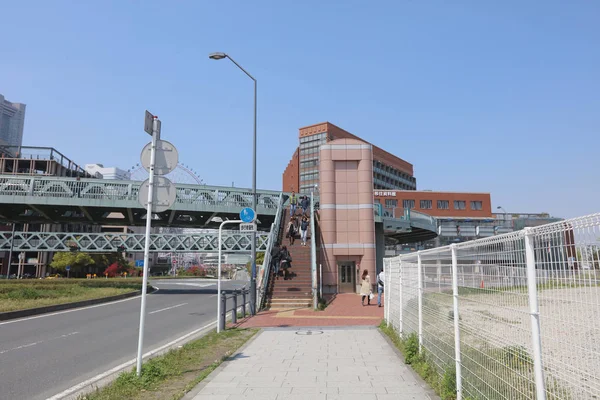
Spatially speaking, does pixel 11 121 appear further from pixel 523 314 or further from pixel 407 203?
pixel 523 314

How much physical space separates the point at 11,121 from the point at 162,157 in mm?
226695

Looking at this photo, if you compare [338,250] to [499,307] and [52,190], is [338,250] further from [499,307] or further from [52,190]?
[52,190]

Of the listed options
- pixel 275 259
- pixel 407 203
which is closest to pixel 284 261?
pixel 275 259

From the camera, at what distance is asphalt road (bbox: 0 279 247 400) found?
7004mm

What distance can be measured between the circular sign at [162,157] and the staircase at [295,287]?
11.5 m

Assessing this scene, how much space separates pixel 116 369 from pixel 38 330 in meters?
6.65

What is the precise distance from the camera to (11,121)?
191 m

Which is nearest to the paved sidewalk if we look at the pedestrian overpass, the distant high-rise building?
the pedestrian overpass

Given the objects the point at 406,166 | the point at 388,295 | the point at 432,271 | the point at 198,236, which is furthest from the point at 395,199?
the point at 432,271

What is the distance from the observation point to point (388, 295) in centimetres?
1202

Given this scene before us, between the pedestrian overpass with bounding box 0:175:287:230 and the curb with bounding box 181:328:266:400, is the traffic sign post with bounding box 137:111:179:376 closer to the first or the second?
the curb with bounding box 181:328:266:400

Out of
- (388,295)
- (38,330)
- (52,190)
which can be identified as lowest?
(38,330)

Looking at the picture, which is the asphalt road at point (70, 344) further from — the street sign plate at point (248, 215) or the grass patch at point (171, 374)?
the street sign plate at point (248, 215)

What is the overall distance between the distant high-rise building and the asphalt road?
7760 inches
